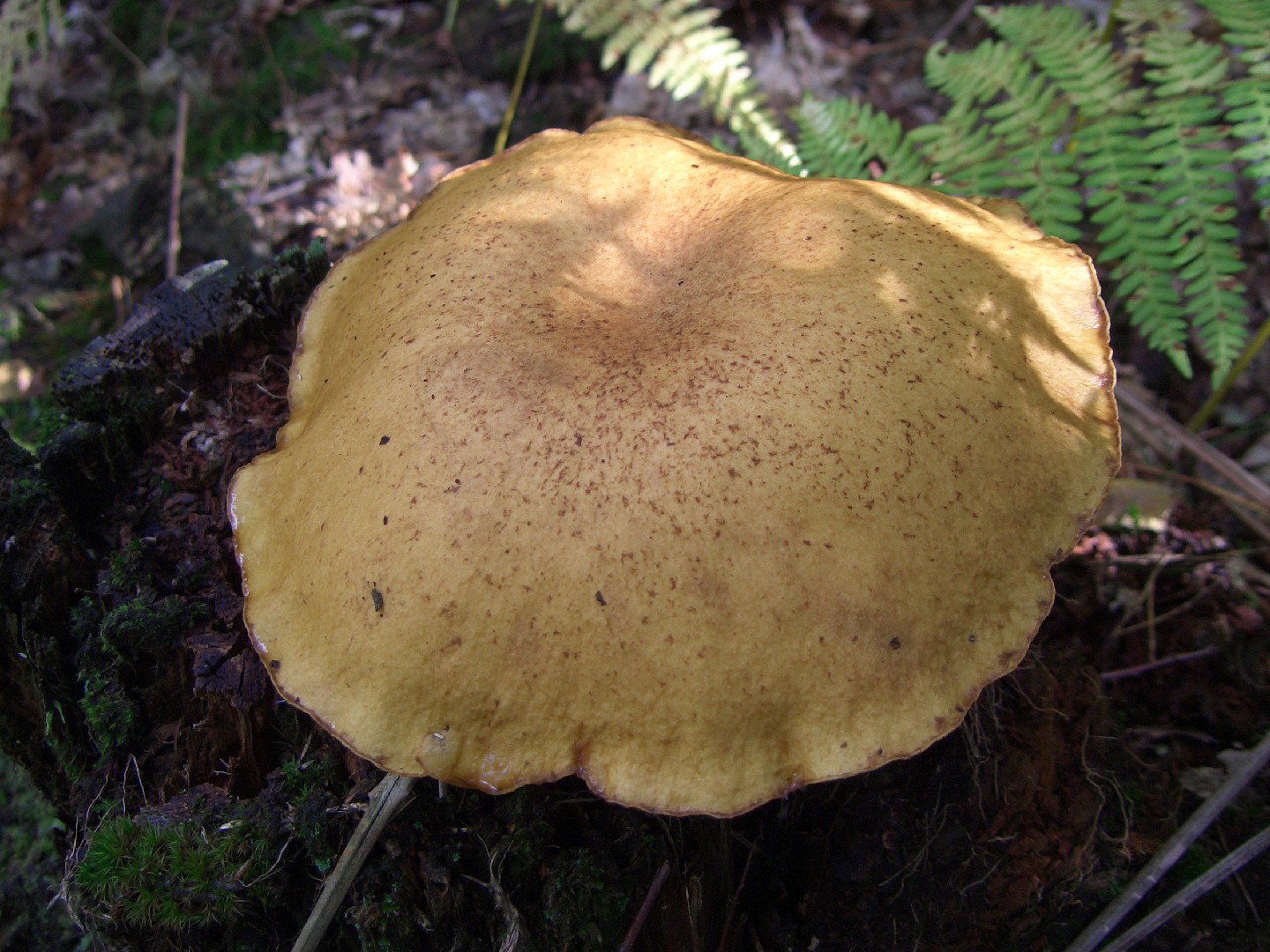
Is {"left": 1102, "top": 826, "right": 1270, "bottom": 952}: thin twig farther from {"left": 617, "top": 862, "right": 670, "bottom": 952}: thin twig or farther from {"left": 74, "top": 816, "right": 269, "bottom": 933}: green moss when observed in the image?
{"left": 74, "top": 816, "right": 269, "bottom": 933}: green moss

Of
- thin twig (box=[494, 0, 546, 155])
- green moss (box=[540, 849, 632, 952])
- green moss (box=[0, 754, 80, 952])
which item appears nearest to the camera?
green moss (box=[540, 849, 632, 952])

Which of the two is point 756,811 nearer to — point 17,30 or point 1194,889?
point 1194,889

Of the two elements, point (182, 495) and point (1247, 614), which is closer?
point (182, 495)

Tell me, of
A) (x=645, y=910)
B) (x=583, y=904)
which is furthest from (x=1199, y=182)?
(x=583, y=904)

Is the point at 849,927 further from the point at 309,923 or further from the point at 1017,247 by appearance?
the point at 1017,247

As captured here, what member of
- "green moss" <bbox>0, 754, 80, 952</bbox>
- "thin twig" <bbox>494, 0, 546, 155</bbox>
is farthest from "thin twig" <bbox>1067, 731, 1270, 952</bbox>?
"thin twig" <bbox>494, 0, 546, 155</bbox>

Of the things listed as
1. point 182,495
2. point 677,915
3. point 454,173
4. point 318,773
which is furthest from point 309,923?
point 454,173

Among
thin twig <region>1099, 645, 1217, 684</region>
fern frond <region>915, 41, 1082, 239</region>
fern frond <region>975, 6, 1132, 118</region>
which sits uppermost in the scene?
fern frond <region>975, 6, 1132, 118</region>
